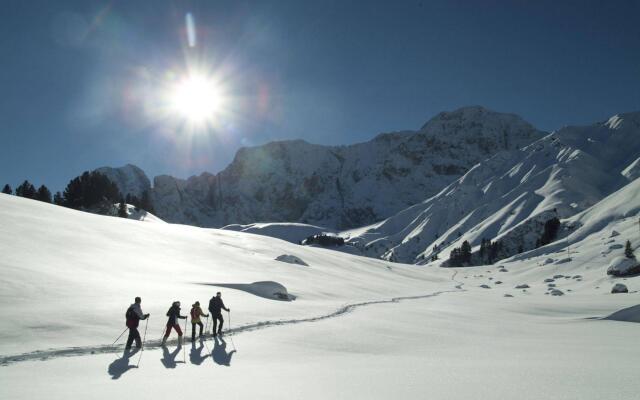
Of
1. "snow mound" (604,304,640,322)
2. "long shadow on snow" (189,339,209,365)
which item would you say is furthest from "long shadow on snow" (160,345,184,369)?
"snow mound" (604,304,640,322)

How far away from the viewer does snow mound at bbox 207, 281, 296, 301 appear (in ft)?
118

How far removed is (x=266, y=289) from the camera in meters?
36.8

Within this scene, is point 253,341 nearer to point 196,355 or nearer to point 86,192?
point 196,355

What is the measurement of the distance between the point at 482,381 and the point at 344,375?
4023 millimetres

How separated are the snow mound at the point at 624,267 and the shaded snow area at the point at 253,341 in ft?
142

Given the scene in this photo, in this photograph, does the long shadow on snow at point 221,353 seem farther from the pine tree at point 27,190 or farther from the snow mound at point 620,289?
the pine tree at point 27,190

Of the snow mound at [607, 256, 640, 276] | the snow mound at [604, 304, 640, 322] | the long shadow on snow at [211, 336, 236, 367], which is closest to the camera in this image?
the long shadow on snow at [211, 336, 236, 367]

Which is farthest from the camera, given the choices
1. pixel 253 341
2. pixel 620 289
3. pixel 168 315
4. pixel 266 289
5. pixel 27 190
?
pixel 27 190

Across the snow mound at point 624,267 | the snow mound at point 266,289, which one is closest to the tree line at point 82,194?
the snow mound at point 266,289

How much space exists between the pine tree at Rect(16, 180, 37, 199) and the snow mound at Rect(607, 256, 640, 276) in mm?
133399

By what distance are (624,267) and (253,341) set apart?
86640 mm

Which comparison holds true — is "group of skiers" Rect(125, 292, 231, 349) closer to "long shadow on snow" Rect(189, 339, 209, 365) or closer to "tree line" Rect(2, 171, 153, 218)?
"long shadow on snow" Rect(189, 339, 209, 365)

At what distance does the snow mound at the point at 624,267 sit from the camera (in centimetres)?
7894

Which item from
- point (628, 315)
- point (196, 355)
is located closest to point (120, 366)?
point (196, 355)
